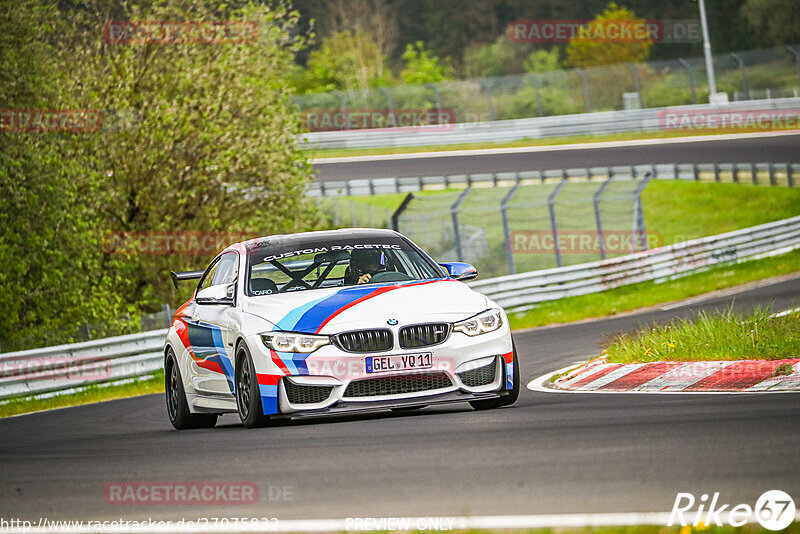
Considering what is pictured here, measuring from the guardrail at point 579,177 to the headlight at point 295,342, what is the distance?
27554 mm

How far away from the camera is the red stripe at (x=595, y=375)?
38.7ft

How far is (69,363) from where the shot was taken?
18.8 metres

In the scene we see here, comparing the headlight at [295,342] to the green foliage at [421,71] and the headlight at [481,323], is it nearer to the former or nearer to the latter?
the headlight at [481,323]

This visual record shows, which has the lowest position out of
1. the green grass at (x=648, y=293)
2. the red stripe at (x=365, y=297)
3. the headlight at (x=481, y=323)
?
the green grass at (x=648, y=293)

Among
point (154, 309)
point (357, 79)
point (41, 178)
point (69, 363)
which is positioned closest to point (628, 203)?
point (154, 309)

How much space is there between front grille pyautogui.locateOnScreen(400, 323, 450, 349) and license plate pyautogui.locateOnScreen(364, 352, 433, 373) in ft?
0.31

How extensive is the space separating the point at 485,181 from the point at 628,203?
5334 millimetres

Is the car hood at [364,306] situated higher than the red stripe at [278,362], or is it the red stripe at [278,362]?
the car hood at [364,306]

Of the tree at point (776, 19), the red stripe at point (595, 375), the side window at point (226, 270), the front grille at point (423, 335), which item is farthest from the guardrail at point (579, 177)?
the tree at point (776, 19)

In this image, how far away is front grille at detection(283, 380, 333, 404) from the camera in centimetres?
913

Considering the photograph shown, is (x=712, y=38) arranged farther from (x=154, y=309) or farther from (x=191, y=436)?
(x=191, y=436)

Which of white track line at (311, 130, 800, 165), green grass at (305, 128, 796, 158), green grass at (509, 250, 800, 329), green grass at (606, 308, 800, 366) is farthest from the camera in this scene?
green grass at (305, 128, 796, 158)

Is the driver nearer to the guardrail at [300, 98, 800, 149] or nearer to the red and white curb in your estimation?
the red and white curb

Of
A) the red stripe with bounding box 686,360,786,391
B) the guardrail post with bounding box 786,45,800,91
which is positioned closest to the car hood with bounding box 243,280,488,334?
the red stripe with bounding box 686,360,786,391
